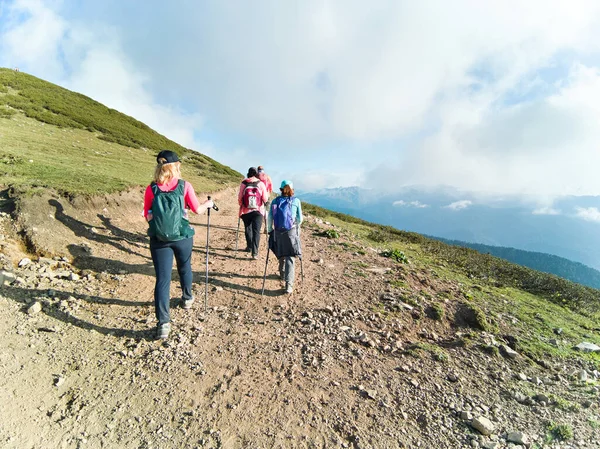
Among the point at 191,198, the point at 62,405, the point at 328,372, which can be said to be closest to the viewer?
the point at 62,405

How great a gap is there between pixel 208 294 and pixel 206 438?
3739 millimetres

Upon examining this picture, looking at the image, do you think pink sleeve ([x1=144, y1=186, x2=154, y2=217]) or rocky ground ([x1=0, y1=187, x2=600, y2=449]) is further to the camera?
pink sleeve ([x1=144, y1=186, x2=154, y2=217])

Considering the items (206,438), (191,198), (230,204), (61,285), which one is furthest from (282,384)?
(230,204)

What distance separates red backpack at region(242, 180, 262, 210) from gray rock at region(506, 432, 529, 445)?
707cm

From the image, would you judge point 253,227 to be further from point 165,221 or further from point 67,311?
point 67,311

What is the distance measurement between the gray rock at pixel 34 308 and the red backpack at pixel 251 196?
16.5ft

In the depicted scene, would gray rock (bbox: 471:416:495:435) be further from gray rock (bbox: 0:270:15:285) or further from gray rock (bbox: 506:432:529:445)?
gray rock (bbox: 0:270:15:285)

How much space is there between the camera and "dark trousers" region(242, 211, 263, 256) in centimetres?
912

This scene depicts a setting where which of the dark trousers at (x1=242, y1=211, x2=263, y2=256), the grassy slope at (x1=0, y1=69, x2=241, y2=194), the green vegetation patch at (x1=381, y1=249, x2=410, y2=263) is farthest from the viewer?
the grassy slope at (x1=0, y1=69, x2=241, y2=194)

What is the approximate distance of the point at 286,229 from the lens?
23.7 feet

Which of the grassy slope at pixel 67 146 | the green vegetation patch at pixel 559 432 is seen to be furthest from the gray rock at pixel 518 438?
the grassy slope at pixel 67 146

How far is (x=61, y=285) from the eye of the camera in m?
6.43

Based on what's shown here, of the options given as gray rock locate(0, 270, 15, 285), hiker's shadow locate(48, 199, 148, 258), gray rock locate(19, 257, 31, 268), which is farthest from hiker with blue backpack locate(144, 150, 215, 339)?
hiker's shadow locate(48, 199, 148, 258)

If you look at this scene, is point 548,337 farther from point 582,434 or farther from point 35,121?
point 35,121
